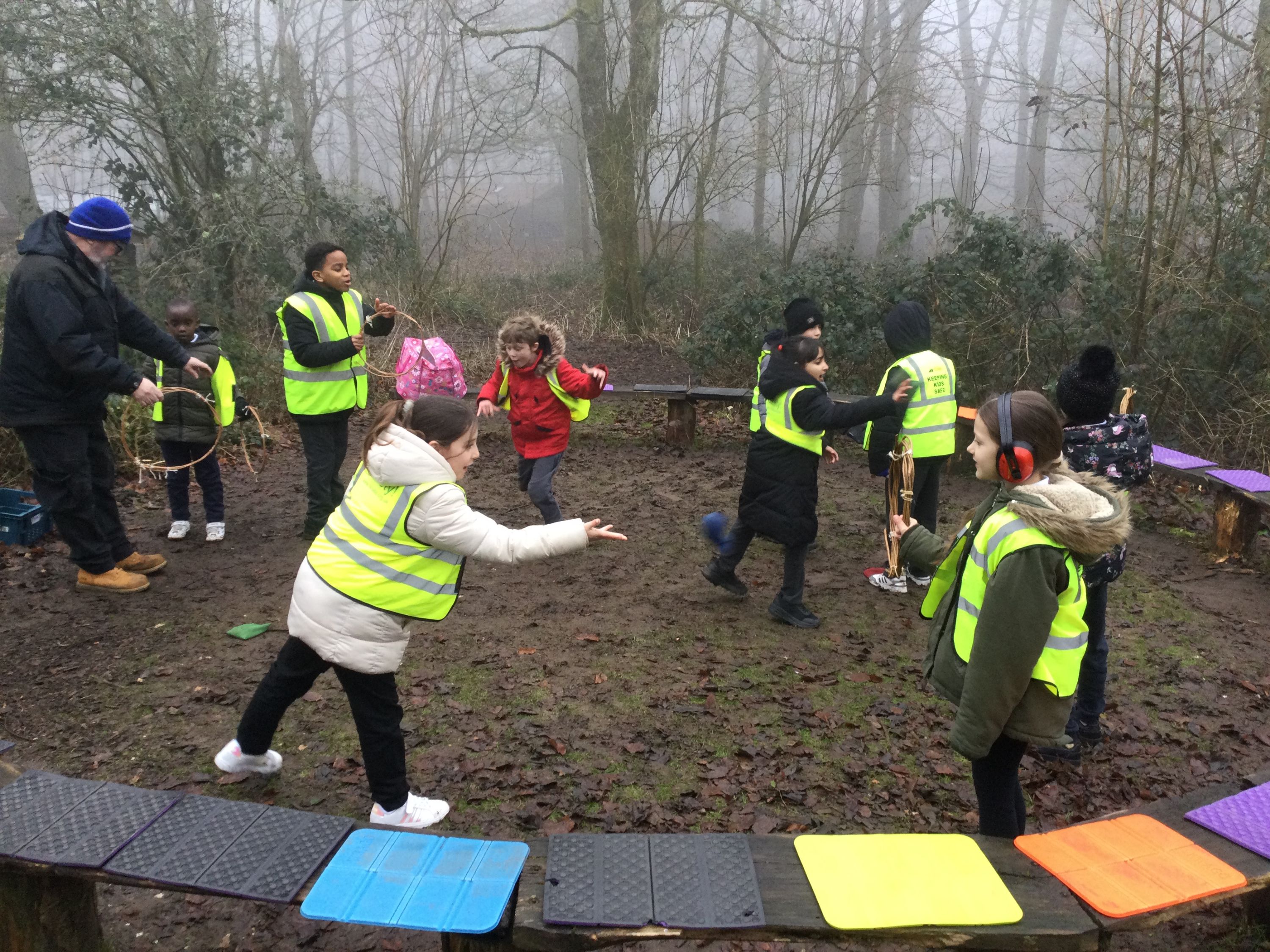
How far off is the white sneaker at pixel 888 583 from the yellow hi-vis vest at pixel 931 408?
89 cm

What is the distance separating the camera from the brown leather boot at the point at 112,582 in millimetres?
5371

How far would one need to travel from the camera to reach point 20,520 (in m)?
5.88

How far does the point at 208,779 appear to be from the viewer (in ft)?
12.1

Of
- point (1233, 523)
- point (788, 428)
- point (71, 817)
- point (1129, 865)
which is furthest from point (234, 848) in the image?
point (1233, 523)

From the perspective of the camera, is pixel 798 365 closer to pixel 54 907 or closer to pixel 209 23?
pixel 54 907

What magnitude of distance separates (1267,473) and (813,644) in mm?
5095

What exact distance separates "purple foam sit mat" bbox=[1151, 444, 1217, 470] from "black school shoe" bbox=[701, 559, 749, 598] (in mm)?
3411

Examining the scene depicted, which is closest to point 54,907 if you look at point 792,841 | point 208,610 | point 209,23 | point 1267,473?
point 792,841

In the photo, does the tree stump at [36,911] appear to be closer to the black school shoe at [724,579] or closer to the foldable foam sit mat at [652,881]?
the foldable foam sit mat at [652,881]

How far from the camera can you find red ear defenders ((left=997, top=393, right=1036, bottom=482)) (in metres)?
2.66

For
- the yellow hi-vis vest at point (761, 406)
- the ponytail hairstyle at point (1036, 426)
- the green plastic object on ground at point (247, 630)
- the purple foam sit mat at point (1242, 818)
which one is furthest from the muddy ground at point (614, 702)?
the ponytail hairstyle at point (1036, 426)

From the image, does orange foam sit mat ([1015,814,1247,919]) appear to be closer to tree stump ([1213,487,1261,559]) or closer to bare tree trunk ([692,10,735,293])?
tree stump ([1213,487,1261,559])

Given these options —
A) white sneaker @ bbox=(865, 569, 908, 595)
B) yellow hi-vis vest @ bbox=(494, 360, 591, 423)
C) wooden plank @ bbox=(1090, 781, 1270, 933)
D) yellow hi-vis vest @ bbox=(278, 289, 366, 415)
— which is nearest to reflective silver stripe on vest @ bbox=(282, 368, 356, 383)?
yellow hi-vis vest @ bbox=(278, 289, 366, 415)

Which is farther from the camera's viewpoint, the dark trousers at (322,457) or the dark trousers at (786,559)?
the dark trousers at (322,457)
